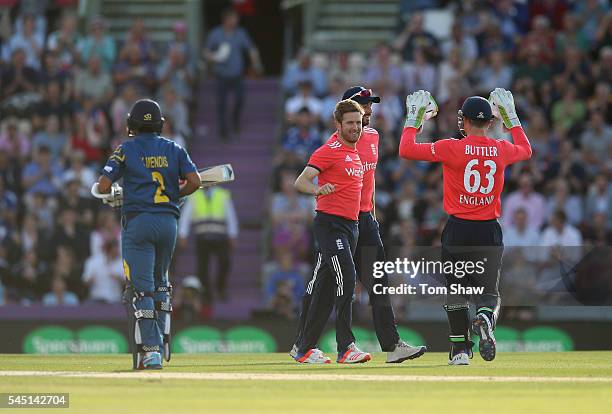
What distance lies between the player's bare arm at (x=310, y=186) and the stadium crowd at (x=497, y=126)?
6.15m

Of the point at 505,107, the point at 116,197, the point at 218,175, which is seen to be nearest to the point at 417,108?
the point at 505,107

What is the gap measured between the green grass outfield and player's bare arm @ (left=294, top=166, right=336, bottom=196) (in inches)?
59.3

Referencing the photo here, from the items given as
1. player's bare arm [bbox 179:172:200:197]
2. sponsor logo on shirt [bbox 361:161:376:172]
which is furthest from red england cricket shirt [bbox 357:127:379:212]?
player's bare arm [bbox 179:172:200:197]

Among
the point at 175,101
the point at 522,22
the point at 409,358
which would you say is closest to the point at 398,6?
the point at 522,22

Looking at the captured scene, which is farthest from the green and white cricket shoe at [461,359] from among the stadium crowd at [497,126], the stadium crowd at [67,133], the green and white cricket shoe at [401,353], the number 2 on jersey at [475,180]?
the stadium crowd at [67,133]

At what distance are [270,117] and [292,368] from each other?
13.5m

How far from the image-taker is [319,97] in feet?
80.4

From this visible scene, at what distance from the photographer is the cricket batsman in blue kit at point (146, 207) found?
12.5 meters

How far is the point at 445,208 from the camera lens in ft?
44.2

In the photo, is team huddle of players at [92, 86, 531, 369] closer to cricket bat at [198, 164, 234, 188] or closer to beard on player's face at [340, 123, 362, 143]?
beard on player's face at [340, 123, 362, 143]

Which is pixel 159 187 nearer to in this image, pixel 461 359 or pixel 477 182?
pixel 477 182

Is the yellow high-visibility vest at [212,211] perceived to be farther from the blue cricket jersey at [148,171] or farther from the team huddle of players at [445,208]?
the blue cricket jersey at [148,171]

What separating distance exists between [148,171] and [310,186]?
4.77ft

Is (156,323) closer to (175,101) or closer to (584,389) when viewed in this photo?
(584,389)
